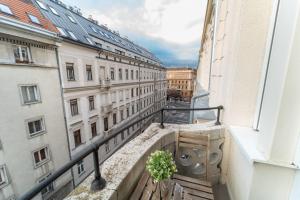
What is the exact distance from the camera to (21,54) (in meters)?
5.68

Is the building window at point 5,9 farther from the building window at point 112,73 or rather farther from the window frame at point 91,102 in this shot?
the building window at point 112,73

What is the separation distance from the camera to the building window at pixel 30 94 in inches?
231

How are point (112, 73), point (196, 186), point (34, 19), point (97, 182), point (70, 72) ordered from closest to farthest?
point (97, 182)
point (196, 186)
point (34, 19)
point (70, 72)
point (112, 73)

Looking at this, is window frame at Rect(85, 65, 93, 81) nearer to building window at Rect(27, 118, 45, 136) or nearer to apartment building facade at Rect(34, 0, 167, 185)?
apartment building facade at Rect(34, 0, 167, 185)

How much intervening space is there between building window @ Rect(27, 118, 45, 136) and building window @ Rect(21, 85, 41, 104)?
3.19 feet

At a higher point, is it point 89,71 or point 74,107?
point 89,71

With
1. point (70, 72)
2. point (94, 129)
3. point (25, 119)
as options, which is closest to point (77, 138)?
point (94, 129)

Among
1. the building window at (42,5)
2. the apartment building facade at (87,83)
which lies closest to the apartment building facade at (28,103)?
the apartment building facade at (87,83)

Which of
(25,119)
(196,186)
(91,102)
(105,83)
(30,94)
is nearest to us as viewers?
(196,186)

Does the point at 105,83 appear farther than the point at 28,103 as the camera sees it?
Yes

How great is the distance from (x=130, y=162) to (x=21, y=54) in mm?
7222

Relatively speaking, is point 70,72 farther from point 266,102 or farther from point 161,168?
point 266,102

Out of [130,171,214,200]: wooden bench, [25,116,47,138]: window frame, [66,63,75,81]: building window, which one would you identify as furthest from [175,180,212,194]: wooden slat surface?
[66,63,75,81]: building window

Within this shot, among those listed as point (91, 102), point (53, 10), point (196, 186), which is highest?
point (53, 10)
